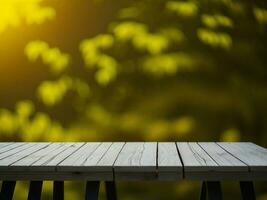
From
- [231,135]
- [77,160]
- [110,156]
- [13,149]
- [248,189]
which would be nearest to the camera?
[77,160]

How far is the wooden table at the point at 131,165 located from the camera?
189 centimetres

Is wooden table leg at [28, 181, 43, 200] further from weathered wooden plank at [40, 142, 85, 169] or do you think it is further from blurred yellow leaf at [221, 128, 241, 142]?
blurred yellow leaf at [221, 128, 241, 142]

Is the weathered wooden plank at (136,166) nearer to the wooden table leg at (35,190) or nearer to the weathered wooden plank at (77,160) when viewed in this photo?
the weathered wooden plank at (77,160)

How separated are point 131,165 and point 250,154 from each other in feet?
2.04

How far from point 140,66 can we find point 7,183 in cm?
149

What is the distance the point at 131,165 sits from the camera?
1.91 m

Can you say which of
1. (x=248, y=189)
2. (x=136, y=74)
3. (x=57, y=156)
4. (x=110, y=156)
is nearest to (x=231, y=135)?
(x=136, y=74)

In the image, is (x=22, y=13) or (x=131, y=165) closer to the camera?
(x=131, y=165)

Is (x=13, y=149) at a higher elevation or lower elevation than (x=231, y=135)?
lower

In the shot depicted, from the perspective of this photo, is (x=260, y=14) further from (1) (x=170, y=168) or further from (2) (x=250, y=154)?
(1) (x=170, y=168)

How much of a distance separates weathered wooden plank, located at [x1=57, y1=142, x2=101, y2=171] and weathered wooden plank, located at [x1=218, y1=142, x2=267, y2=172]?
65cm

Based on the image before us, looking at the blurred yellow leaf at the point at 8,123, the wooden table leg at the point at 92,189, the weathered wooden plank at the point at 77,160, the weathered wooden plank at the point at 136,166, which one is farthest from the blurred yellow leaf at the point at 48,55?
the wooden table leg at the point at 92,189

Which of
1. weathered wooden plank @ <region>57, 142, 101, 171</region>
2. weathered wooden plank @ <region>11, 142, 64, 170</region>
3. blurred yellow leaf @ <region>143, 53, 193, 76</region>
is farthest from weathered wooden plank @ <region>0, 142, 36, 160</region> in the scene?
blurred yellow leaf @ <region>143, 53, 193, 76</region>

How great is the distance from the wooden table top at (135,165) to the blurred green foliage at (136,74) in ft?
3.97
